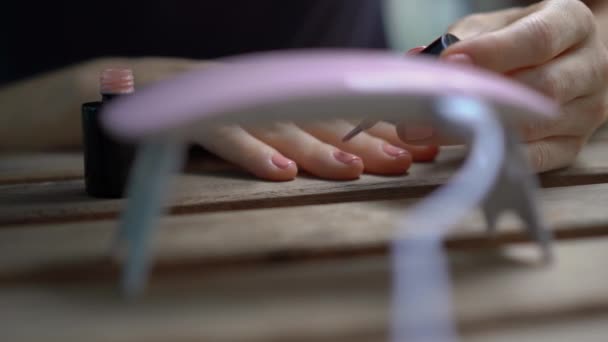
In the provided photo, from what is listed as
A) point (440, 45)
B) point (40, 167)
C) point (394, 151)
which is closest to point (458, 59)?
point (440, 45)

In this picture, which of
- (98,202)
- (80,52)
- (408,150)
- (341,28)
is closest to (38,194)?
(98,202)

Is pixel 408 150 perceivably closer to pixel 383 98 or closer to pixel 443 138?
pixel 443 138

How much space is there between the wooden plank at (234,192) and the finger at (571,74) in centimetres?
9

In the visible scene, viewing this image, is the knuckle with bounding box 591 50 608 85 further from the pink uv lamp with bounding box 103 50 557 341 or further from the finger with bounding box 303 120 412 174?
the pink uv lamp with bounding box 103 50 557 341

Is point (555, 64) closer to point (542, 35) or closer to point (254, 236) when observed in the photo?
point (542, 35)

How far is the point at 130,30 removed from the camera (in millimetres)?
1209

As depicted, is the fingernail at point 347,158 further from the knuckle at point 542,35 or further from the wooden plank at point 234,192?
the knuckle at point 542,35

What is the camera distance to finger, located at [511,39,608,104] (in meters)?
0.61

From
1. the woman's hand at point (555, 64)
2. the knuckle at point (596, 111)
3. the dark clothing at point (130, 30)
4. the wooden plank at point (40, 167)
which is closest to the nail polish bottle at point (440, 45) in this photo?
the woman's hand at point (555, 64)

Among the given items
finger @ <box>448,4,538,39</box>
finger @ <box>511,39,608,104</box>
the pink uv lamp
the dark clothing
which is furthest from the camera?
the dark clothing

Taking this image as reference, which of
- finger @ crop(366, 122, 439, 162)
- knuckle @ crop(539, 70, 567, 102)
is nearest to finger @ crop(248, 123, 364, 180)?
finger @ crop(366, 122, 439, 162)

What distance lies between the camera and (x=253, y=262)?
0.38 metres

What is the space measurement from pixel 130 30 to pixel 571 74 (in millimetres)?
885

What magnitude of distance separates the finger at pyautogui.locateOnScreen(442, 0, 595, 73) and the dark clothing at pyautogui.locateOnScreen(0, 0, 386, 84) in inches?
28.4
